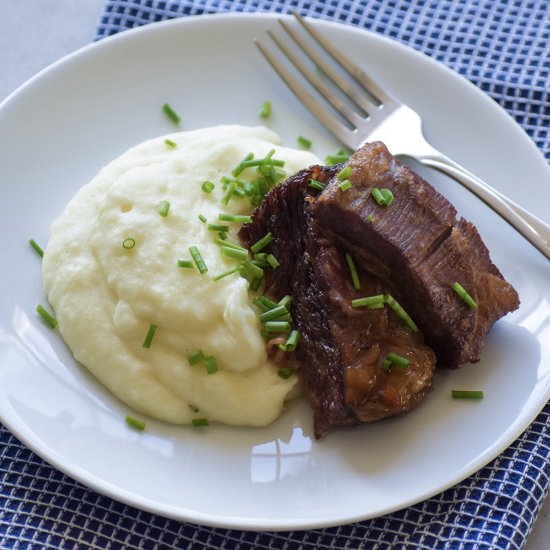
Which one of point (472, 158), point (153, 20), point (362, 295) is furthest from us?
point (153, 20)

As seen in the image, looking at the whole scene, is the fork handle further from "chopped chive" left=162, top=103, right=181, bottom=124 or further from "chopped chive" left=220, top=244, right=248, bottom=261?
"chopped chive" left=162, top=103, right=181, bottom=124

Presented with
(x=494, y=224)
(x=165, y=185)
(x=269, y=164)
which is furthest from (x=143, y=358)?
(x=494, y=224)

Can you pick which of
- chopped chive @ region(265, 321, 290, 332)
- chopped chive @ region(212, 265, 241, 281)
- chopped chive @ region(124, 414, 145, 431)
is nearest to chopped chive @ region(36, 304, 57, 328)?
chopped chive @ region(124, 414, 145, 431)

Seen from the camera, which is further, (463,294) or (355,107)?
(355,107)

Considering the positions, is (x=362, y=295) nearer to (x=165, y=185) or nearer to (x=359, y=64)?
(x=165, y=185)

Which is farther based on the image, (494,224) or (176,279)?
(494,224)

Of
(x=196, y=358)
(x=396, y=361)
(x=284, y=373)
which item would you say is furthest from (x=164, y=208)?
(x=396, y=361)

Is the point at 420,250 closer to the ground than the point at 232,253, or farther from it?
farther from it

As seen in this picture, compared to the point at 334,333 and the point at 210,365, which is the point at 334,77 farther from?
the point at 210,365
